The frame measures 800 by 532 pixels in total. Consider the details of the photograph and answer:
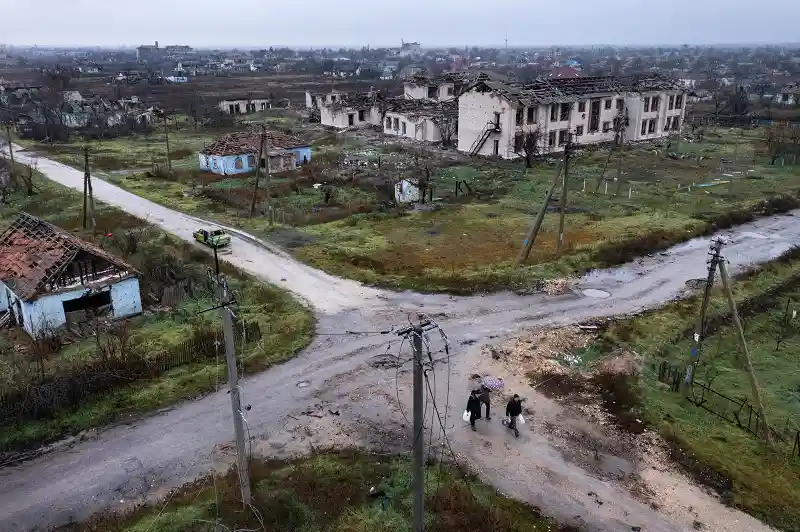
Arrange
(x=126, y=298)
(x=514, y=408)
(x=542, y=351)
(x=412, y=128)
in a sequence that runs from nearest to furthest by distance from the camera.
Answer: (x=514, y=408) < (x=542, y=351) < (x=126, y=298) < (x=412, y=128)

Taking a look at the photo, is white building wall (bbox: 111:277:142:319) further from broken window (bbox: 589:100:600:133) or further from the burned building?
broken window (bbox: 589:100:600:133)

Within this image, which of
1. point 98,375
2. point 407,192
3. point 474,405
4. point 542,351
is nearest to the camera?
point 474,405

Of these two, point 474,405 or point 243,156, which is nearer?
point 474,405

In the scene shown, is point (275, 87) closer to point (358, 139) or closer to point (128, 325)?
point (358, 139)

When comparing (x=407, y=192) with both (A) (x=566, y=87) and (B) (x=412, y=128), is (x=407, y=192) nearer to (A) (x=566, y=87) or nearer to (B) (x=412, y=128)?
(B) (x=412, y=128)

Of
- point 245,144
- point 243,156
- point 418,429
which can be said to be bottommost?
point 418,429

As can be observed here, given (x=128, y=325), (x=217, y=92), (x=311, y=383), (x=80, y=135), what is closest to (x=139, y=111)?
(x=80, y=135)

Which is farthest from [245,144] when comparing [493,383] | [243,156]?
[493,383]

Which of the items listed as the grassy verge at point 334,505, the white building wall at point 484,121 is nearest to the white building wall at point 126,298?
the grassy verge at point 334,505
